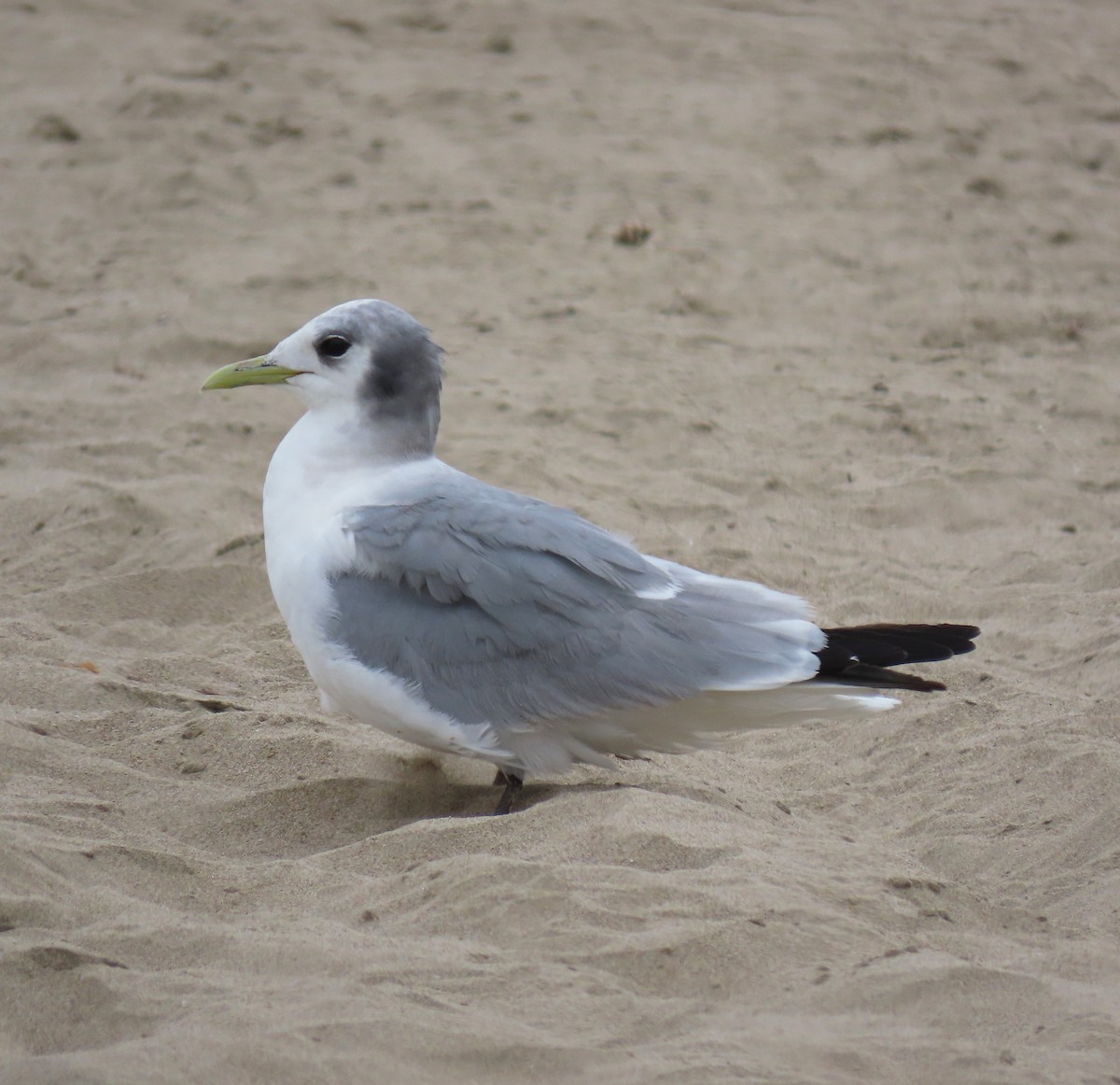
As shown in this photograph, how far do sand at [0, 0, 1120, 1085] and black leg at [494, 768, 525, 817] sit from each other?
0.07 m

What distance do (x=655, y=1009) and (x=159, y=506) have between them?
3.10 metres

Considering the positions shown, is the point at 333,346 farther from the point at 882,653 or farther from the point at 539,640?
the point at 882,653

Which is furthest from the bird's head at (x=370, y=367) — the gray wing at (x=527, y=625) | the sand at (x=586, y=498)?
the sand at (x=586, y=498)

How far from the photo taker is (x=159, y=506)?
202 inches

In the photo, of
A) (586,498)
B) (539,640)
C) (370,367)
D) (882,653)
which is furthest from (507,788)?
(586,498)

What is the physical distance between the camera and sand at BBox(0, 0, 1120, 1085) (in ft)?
8.64

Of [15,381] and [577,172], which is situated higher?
[577,172]

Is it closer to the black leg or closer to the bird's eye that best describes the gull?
the black leg

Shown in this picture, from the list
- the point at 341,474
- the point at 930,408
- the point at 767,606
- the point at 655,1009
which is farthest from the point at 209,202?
the point at 655,1009

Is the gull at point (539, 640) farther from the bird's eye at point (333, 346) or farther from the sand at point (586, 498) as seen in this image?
the bird's eye at point (333, 346)

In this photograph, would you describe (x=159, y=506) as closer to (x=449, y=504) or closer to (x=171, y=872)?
(x=449, y=504)

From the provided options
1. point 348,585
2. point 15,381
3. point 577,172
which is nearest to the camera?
point 348,585

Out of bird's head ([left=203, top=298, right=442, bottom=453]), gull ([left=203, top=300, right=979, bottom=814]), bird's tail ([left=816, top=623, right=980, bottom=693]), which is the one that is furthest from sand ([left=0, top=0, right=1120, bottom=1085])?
bird's head ([left=203, top=298, right=442, bottom=453])

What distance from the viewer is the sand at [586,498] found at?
8.64 feet
